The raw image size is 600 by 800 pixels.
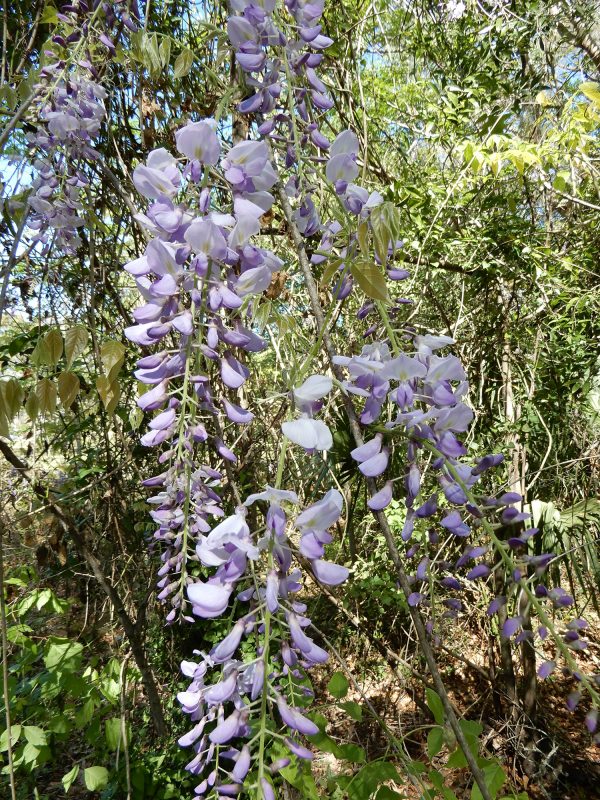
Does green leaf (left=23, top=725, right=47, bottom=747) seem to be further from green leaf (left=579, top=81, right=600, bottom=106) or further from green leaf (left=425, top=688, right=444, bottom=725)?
green leaf (left=579, top=81, right=600, bottom=106)

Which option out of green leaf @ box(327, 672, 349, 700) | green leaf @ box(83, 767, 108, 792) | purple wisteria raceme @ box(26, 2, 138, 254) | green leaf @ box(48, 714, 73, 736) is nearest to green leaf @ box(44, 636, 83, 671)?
green leaf @ box(48, 714, 73, 736)

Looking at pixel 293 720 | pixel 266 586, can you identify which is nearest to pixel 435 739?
pixel 293 720

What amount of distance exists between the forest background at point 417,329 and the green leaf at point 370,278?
103 cm

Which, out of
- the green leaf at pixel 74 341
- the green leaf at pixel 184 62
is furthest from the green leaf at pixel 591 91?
the green leaf at pixel 74 341

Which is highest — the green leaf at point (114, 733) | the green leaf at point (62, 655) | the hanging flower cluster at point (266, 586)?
the hanging flower cluster at point (266, 586)

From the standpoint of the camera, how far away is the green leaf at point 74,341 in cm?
97

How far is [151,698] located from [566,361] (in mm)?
2441

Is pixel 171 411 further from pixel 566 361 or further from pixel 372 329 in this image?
pixel 566 361

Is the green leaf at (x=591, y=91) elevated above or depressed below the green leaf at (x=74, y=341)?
above

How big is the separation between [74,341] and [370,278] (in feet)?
2.03

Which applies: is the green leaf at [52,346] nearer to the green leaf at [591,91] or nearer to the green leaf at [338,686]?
the green leaf at [338,686]

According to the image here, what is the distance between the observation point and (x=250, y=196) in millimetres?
668

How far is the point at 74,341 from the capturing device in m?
0.98

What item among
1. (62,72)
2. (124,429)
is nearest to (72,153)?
(62,72)
